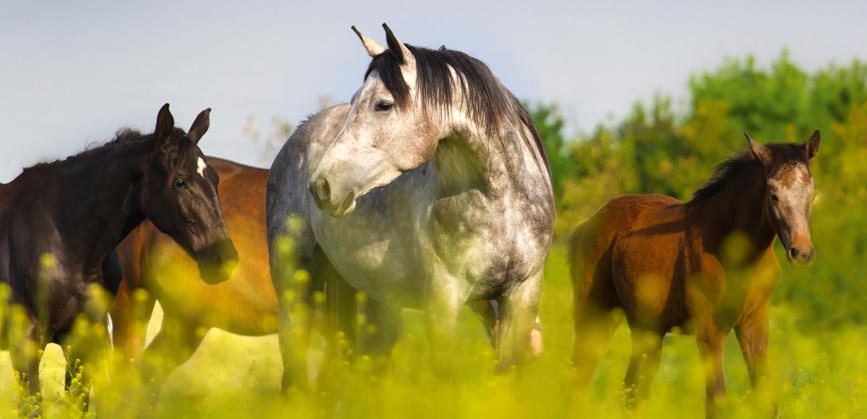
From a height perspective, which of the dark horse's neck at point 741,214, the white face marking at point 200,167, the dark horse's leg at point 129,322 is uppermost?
the white face marking at point 200,167

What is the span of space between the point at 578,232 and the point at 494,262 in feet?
11.3

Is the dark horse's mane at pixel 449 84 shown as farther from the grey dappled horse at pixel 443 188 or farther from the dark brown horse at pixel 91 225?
the dark brown horse at pixel 91 225

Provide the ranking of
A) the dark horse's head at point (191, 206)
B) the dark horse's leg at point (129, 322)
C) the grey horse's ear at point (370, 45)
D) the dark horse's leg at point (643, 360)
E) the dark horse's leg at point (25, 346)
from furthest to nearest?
the dark horse's leg at point (129, 322), the dark horse's leg at point (643, 360), the dark horse's head at point (191, 206), the dark horse's leg at point (25, 346), the grey horse's ear at point (370, 45)

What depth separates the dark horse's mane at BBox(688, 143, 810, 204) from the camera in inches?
332

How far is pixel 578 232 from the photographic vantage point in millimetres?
10320

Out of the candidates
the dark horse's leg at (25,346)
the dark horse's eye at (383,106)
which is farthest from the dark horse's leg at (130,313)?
the dark horse's eye at (383,106)

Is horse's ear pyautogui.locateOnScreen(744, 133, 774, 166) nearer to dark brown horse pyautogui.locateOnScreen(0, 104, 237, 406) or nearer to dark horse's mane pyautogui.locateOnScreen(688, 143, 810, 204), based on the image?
dark horse's mane pyautogui.locateOnScreen(688, 143, 810, 204)

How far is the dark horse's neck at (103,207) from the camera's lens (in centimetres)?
815

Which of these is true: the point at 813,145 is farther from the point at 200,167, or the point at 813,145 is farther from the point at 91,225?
the point at 91,225

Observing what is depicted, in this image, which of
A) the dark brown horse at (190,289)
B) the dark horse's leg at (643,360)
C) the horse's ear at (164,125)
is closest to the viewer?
the horse's ear at (164,125)

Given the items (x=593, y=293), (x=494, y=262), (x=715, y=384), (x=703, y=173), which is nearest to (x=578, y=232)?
(x=593, y=293)

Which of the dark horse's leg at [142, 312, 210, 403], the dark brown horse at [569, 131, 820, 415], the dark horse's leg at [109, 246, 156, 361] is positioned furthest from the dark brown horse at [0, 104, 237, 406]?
the dark brown horse at [569, 131, 820, 415]

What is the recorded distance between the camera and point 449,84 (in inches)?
267

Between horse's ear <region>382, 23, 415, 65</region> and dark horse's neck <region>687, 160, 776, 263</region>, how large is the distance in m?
3.07
